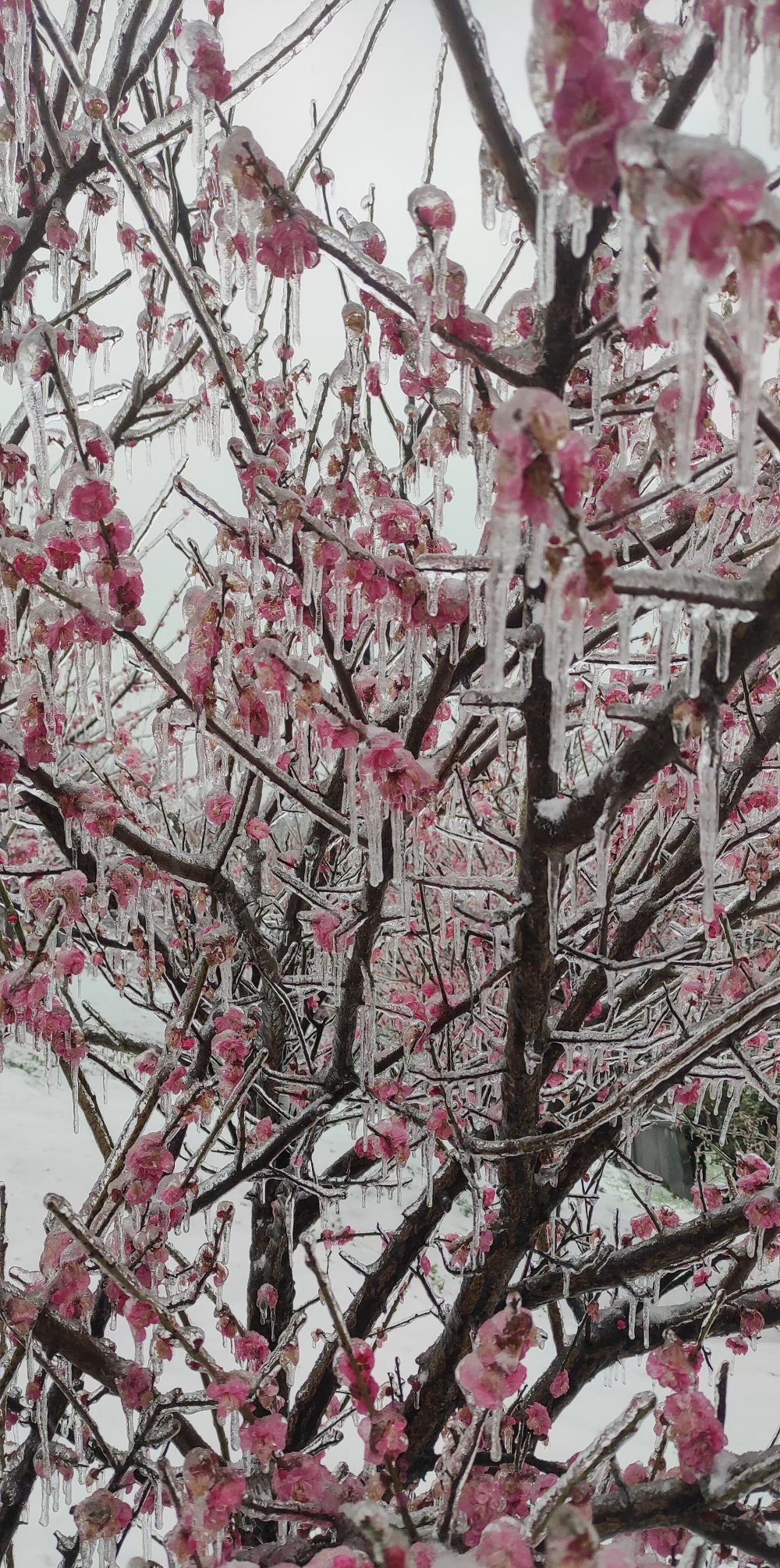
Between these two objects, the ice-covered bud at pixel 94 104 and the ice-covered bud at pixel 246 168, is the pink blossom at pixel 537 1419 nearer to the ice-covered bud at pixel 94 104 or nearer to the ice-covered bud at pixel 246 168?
the ice-covered bud at pixel 246 168

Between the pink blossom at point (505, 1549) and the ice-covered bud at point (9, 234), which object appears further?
the ice-covered bud at point (9, 234)

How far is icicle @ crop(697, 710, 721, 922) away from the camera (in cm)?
135

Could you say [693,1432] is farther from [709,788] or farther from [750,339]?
[750,339]

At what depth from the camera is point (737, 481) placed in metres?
1.10

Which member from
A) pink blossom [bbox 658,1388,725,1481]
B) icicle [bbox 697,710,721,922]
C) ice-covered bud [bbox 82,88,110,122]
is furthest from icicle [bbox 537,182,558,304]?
pink blossom [bbox 658,1388,725,1481]

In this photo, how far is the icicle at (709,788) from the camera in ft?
4.43

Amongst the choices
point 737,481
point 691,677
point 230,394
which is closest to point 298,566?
point 230,394

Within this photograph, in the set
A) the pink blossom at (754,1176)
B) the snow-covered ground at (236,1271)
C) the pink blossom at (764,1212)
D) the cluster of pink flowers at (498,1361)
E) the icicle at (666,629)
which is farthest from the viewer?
the snow-covered ground at (236,1271)

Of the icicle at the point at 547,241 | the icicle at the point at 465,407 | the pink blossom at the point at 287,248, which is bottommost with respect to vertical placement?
the icicle at the point at 547,241

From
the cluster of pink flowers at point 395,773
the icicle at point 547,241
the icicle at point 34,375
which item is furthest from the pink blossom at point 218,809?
the icicle at point 547,241

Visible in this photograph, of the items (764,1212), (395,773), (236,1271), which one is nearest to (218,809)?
(395,773)

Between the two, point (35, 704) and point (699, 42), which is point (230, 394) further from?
point (699, 42)

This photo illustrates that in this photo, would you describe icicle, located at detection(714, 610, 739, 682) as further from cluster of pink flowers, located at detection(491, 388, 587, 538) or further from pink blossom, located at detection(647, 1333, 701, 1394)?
pink blossom, located at detection(647, 1333, 701, 1394)

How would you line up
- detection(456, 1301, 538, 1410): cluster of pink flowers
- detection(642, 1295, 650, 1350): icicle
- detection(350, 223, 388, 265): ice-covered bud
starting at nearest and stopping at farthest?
detection(456, 1301, 538, 1410): cluster of pink flowers
detection(350, 223, 388, 265): ice-covered bud
detection(642, 1295, 650, 1350): icicle
